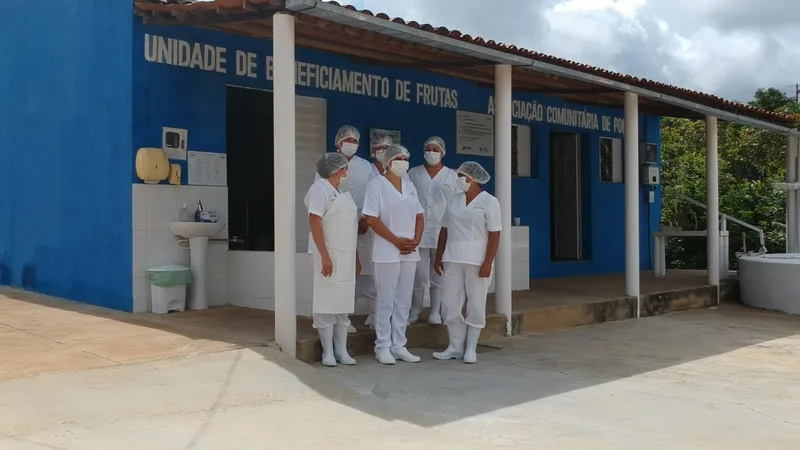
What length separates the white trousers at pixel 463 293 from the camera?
682 centimetres

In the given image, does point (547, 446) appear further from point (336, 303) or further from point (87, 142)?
point (87, 142)

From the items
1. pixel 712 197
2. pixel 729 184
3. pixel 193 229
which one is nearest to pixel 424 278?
pixel 193 229

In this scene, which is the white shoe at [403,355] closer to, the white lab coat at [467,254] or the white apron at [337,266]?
the white lab coat at [467,254]

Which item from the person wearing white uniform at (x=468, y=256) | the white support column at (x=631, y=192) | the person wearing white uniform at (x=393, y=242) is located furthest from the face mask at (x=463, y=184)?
the white support column at (x=631, y=192)

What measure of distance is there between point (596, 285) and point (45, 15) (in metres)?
7.81

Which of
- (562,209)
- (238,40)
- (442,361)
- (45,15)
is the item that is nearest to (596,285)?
(562,209)

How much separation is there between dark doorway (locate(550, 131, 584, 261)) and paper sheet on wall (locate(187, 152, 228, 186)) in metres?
6.33

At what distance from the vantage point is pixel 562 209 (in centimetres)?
1343

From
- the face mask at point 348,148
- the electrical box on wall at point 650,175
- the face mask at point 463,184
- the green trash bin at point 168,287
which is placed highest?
the electrical box on wall at point 650,175

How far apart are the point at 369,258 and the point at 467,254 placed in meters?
0.91

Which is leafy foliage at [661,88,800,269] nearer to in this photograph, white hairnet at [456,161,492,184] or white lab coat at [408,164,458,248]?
white lab coat at [408,164,458,248]

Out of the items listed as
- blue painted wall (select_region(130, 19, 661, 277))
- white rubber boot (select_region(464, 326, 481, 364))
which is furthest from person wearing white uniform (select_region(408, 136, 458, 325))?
blue painted wall (select_region(130, 19, 661, 277))

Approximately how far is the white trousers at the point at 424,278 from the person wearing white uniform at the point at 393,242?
2.80 feet

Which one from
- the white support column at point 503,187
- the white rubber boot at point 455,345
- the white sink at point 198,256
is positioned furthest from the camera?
the white support column at point 503,187
